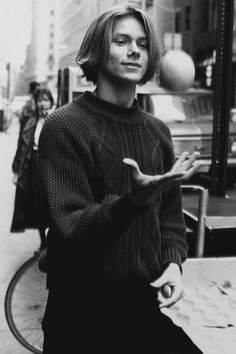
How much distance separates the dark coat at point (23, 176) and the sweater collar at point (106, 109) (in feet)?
13.6

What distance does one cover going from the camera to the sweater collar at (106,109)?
1581mm

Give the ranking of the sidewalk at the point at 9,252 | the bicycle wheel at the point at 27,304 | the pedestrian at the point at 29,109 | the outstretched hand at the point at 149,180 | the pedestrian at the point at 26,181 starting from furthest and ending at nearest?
the pedestrian at the point at 29,109 < the pedestrian at the point at 26,181 < the sidewalk at the point at 9,252 < the bicycle wheel at the point at 27,304 < the outstretched hand at the point at 149,180

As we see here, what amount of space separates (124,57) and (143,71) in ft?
0.27

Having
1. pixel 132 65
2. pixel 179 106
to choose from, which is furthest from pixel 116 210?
pixel 179 106

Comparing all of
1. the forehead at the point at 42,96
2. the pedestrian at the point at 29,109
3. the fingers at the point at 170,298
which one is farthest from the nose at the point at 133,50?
the forehead at the point at 42,96

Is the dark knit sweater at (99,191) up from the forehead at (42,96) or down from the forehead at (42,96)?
down

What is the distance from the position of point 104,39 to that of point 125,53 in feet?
0.23

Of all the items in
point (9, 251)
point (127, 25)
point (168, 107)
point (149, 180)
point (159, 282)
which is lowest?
point (9, 251)

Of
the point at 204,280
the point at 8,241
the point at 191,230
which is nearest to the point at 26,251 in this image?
the point at 8,241

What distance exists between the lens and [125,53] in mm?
1588

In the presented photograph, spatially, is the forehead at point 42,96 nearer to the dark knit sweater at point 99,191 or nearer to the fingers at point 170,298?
the dark knit sweater at point 99,191

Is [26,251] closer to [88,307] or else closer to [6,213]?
[6,213]

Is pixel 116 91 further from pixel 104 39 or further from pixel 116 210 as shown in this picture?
pixel 116 210

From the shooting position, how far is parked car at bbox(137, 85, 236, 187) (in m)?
9.89
